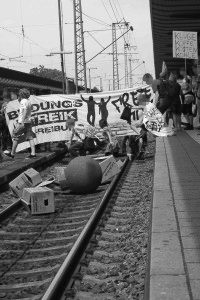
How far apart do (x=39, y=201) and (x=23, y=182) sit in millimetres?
1806

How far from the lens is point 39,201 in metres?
8.55

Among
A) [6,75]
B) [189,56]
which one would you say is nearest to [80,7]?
[6,75]

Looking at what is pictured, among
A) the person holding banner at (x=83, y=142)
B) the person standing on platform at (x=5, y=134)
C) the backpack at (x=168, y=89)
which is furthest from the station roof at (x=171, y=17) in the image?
the person standing on platform at (x=5, y=134)

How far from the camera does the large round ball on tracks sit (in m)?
10.0

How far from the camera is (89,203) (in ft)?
30.9

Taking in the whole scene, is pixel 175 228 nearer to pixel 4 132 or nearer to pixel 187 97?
pixel 4 132

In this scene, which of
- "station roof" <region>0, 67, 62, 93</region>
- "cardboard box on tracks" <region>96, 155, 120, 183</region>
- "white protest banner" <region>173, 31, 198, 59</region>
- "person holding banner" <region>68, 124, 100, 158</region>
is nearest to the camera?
"cardboard box on tracks" <region>96, 155, 120, 183</region>

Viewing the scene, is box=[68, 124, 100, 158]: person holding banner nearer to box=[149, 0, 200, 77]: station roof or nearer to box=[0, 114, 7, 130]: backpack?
box=[0, 114, 7, 130]: backpack

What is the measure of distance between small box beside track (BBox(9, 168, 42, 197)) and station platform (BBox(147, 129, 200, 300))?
7.26 feet

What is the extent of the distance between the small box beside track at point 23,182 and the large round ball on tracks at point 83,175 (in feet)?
2.07

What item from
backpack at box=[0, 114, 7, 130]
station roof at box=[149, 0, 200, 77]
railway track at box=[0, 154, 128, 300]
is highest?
station roof at box=[149, 0, 200, 77]

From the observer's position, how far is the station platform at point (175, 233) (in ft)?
13.2

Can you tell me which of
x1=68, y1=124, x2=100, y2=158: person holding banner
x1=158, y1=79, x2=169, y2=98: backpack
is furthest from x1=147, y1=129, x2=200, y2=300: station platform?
x1=158, y1=79, x2=169, y2=98: backpack

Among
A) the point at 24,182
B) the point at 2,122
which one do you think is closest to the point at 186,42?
the point at 2,122
